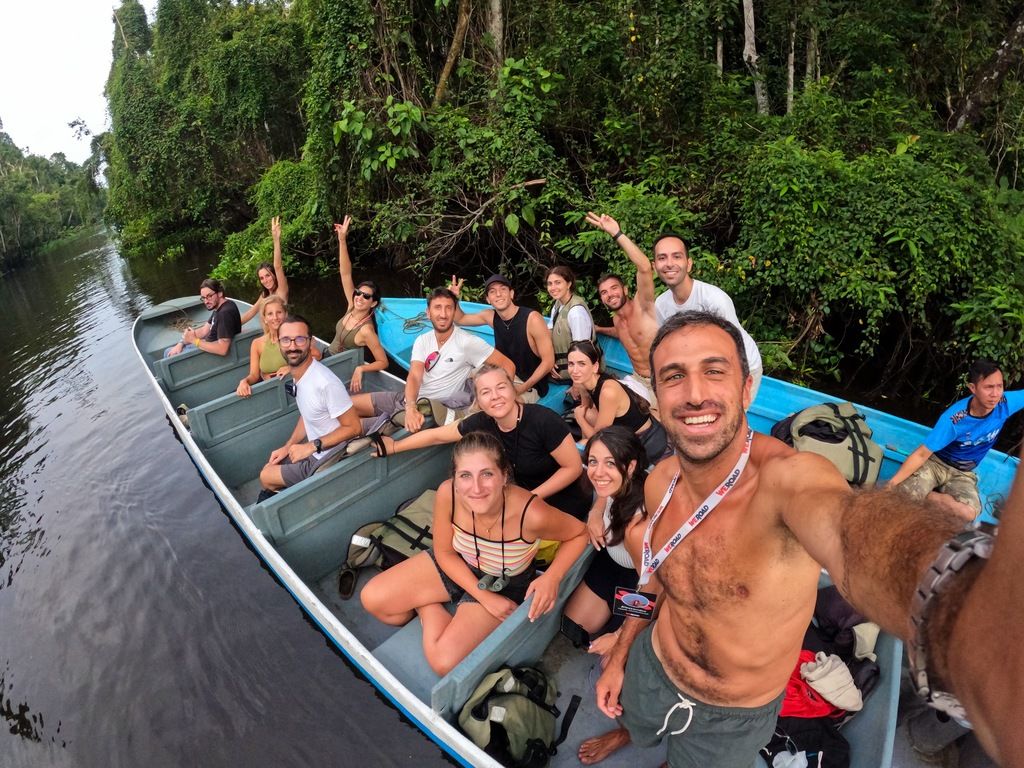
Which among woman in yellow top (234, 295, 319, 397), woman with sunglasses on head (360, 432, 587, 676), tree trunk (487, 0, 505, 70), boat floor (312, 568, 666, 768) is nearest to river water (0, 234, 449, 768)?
boat floor (312, 568, 666, 768)

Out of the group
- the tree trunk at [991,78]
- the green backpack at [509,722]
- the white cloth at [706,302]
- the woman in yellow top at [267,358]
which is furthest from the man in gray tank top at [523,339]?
the tree trunk at [991,78]

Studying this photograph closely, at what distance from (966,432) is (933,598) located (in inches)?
143

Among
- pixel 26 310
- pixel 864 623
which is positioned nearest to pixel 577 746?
pixel 864 623

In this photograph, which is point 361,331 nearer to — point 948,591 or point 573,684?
point 573,684

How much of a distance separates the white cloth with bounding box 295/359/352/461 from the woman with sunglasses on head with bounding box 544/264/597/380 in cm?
220

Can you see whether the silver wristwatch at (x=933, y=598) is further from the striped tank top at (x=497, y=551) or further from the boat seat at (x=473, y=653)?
the striped tank top at (x=497, y=551)

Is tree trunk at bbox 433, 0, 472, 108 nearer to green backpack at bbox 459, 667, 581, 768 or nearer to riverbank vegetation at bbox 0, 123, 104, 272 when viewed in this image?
green backpack at bbox 459, 667, 581, 768

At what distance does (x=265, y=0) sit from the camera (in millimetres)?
23109

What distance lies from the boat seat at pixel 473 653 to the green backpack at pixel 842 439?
6.42ft

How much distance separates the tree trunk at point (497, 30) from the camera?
8.54 metres

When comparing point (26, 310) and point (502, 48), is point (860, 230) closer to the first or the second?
point (502, 48)

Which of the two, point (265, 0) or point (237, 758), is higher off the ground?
point (265, 0)

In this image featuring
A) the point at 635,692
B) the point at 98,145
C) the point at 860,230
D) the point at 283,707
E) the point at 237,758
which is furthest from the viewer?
the point at 98,145

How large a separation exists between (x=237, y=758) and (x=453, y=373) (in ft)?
10.5
